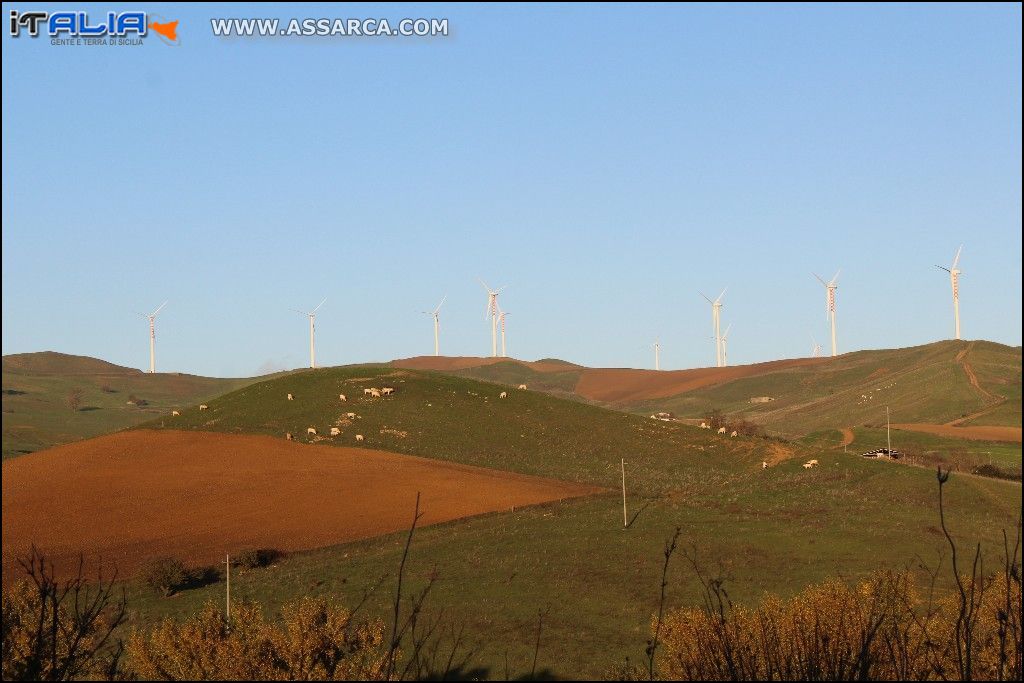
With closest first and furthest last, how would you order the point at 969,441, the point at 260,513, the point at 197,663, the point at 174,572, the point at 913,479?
1. the point at 197,663
2. the point at 174,572
3. the point at 260,513
4. the point at 913,479
5. the point at 969,441

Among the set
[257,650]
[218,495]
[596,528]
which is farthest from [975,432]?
[257,650]

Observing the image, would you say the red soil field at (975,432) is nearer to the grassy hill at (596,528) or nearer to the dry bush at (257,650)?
the grassy hill at (596,528)

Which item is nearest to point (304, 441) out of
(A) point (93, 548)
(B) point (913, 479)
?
(A) point (93, 548)

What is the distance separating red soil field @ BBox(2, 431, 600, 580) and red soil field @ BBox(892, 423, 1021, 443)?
7710cm

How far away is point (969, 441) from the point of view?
157 m

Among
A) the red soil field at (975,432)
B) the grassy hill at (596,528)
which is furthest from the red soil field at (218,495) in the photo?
the red soil field at (975,432)

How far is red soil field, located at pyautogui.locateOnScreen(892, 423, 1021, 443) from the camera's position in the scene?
16000 centimetres

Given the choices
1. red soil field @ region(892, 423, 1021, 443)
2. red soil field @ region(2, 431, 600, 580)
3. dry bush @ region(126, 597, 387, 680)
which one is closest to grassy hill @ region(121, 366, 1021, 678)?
dry bush @ region(126, 597, 387, 680)

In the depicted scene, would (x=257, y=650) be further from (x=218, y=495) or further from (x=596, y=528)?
(x=218, y=495)

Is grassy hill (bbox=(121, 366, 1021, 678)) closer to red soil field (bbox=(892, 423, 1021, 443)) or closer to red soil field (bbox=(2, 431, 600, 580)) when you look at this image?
red soil field (bbox=(2, 431, 600, 580))

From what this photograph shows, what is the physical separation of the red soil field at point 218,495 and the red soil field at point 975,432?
253 feet

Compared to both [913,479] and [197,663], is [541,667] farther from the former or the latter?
[913,479]

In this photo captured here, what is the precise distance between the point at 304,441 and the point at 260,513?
30038 millimetres

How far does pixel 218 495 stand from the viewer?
106500 millimetres
